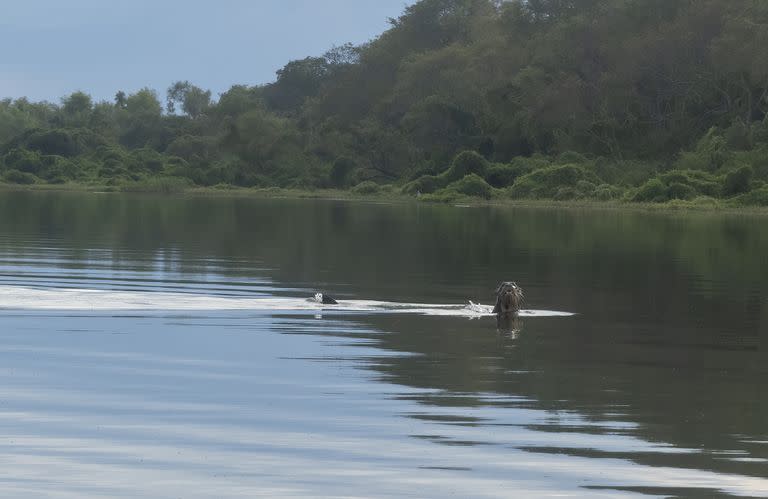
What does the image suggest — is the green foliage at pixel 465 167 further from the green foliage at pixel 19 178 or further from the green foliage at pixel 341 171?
the green foliage at pixel 19 178

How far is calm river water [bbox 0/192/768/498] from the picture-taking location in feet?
26.5

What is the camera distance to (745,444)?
909cm

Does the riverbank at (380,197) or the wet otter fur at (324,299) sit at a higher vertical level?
the riverbank at (380,197)

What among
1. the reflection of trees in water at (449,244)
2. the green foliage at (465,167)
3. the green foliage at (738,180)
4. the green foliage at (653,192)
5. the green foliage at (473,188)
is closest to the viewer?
the reflection of trees in water at (449,244)

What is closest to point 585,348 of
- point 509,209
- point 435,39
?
point 509,209

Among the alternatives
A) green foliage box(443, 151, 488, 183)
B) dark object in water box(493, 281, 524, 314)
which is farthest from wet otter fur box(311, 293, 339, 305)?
green foliage box(443, 151, 488, 183)

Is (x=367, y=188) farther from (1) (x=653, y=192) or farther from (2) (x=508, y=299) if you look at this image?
(2) (x=508, y=299)

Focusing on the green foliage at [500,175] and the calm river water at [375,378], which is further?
the green foliage at [500,175]

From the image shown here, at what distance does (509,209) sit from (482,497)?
49886 mm

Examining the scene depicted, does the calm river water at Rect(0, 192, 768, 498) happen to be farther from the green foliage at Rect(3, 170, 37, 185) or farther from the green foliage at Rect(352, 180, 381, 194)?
the green foliage at Rect(3, 170, 37, 185)

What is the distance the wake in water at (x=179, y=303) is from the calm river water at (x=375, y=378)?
0.22 feet

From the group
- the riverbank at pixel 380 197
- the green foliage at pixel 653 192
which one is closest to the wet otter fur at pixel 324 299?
the riverbank at pixel 380 197

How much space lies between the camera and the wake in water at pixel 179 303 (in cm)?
1659

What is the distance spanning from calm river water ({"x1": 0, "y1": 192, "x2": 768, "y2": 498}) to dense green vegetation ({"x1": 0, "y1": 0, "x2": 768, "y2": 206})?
1504 inches
